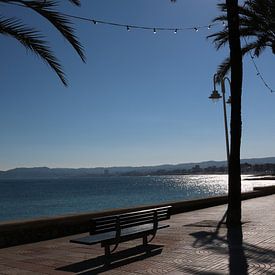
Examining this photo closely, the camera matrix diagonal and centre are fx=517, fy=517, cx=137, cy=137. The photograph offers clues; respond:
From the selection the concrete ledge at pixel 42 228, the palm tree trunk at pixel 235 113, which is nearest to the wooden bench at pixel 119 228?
the concrete ledge at pixel 42 228

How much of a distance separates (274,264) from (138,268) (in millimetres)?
2074

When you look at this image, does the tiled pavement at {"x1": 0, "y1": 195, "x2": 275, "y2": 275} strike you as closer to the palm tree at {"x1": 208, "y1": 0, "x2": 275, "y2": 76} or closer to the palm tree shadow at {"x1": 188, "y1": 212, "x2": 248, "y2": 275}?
the palm tree shadow at {"x1": 188, "y1": 212, "x2": 248, "y2": 275}

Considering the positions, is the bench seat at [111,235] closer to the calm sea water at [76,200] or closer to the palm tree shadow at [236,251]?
the palm tree shadow at [236,251]

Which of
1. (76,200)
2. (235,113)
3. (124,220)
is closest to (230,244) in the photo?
(124,220)

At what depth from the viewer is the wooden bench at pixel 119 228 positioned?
8391 millimetres

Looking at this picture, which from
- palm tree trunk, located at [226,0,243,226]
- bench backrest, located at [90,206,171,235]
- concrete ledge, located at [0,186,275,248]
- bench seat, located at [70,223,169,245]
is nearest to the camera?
bench seat, located at [70,223,169,245]

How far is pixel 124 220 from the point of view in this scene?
29.6 ft

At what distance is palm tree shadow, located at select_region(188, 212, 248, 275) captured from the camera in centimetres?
773

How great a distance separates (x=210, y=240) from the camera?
34.8 feet

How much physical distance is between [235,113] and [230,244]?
428cm

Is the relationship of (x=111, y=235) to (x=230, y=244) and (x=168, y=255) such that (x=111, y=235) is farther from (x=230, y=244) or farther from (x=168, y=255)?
(x=230, y=244)

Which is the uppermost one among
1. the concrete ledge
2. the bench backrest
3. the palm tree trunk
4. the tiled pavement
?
the palm tree trunk

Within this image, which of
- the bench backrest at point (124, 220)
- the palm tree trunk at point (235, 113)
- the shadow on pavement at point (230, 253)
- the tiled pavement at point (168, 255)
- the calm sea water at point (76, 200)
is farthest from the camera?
the calm sea water at point (76, 200)

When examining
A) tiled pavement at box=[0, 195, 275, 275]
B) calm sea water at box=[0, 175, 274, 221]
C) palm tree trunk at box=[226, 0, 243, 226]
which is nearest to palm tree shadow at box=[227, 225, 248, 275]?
tiled pavement at box=[0, 195, 275, 275]
